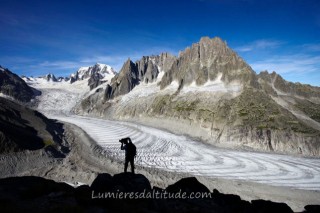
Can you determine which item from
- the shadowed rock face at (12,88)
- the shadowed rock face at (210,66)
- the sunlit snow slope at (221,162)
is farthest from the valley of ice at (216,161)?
the shadowed rock face at (12,88)

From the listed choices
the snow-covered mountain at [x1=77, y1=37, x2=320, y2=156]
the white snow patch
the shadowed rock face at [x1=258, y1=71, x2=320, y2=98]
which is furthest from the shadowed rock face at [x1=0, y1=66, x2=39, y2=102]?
the shadowed rock face at [x1=258, y1=71, x2=320, y2=98]

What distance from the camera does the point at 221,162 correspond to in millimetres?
54281

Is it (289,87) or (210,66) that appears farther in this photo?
(289,87)

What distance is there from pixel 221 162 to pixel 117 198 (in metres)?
41.8

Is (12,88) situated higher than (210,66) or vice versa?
(210,66)

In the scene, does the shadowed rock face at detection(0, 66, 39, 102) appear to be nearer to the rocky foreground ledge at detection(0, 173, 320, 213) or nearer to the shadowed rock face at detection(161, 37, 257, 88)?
the shadowed rock face at detection(161, 37, 257, 88)

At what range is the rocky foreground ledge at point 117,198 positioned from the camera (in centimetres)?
1324

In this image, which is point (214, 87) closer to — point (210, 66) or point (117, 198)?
point (210, 66)

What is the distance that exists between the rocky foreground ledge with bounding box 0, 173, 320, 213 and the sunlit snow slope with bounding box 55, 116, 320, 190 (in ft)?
93.7

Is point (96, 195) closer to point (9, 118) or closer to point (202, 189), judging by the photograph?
point (202, 189)

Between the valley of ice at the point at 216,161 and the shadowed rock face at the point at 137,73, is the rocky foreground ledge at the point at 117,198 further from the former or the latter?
the shadowed rock face at the point at 137,73

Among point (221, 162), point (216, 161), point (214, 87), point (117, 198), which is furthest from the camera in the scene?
point (214, 87)

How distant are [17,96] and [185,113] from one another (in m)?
131

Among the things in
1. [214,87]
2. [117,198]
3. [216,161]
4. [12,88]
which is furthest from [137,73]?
[117,198]
